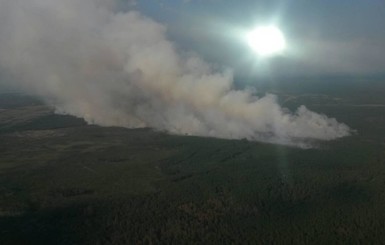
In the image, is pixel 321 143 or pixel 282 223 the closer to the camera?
pixel 282 223

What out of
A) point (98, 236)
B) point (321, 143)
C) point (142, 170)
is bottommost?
point (98, 236)

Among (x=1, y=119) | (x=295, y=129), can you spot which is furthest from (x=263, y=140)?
(x=1, y=119)

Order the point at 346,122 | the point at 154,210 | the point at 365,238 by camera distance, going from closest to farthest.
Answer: the point at 365,238 → the point at 154,210 → the point at 346,122

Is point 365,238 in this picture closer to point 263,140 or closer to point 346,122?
point 263,140

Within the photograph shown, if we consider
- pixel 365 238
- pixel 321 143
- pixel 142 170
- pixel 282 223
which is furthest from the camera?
pixel 321 143

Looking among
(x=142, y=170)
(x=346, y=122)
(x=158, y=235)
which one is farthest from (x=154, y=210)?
(x=346, y=122)

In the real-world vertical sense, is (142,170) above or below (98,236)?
above
